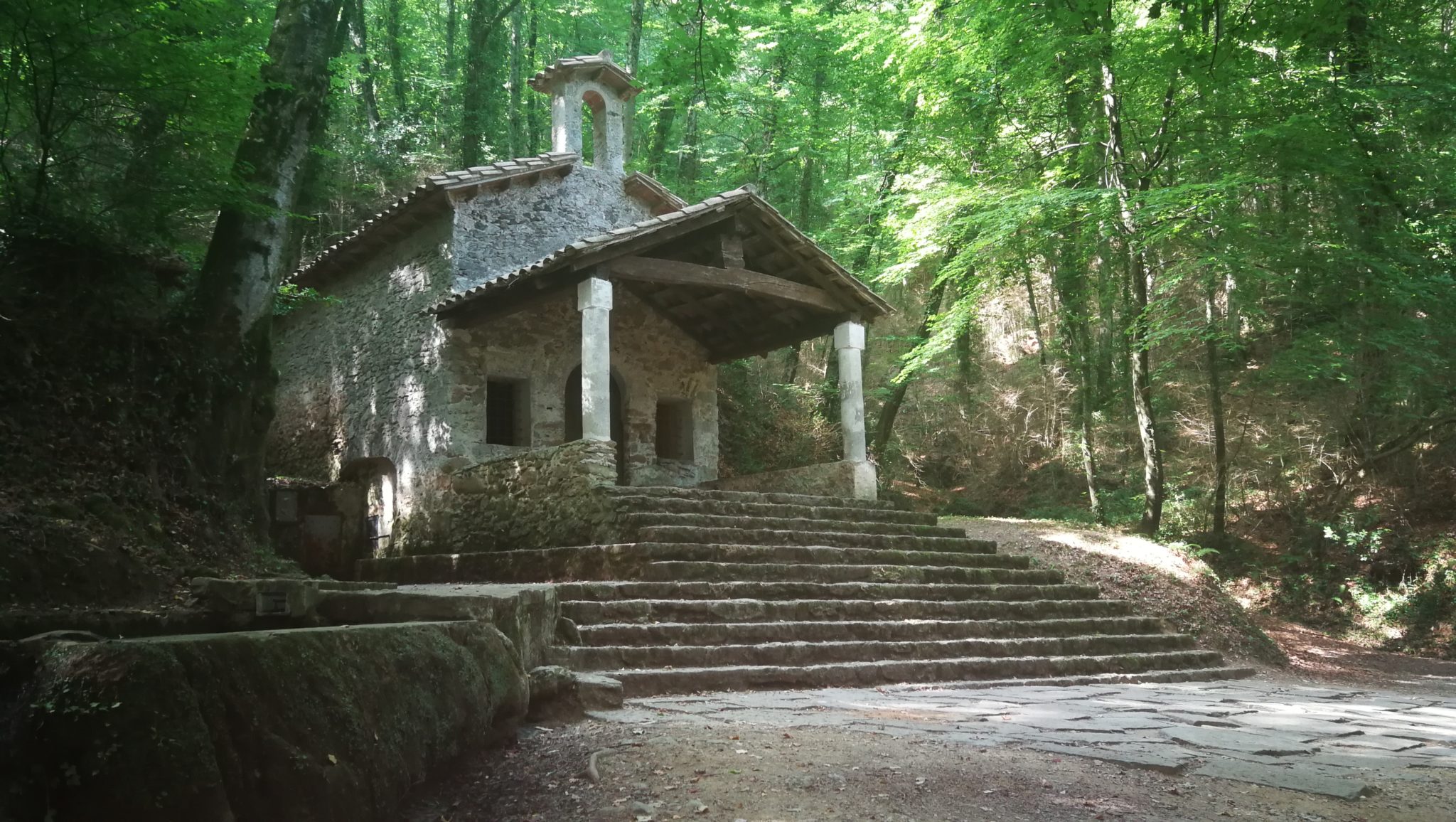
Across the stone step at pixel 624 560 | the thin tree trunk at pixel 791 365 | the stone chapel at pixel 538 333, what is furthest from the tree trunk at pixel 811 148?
the stone step at pixel 624 560

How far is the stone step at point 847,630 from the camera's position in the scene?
6.74 metres

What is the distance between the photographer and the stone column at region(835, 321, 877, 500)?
12.0 meters

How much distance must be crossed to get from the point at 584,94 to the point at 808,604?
9326 mm

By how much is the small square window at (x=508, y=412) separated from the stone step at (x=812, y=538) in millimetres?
4754

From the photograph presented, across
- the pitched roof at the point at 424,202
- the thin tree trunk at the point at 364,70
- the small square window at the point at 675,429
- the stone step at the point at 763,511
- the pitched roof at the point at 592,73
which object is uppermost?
the thin tree trunk at the point at 364,70

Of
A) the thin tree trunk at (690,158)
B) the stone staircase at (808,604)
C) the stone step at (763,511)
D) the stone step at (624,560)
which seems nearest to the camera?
the stone staircase at (808,604)

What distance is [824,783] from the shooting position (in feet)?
10.7

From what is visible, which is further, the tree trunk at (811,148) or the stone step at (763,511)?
the tree trunk at (811,148)

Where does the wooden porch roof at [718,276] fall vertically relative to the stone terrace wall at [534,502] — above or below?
above

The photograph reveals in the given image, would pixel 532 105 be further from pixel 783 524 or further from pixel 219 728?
pixel 219 728

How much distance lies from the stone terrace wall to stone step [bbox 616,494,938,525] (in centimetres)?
31

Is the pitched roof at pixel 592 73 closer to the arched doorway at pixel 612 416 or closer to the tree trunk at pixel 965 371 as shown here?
the arched doorway at pixel 612 416

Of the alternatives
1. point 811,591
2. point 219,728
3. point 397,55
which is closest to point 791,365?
point 397,55

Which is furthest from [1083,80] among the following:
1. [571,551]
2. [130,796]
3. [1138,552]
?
[130,796]
